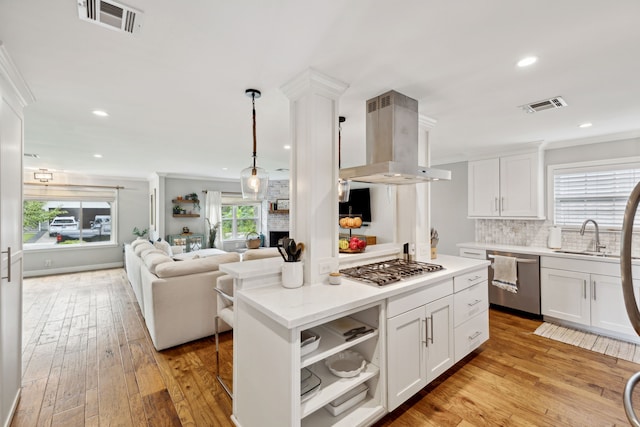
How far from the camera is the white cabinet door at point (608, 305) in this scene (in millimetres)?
3045

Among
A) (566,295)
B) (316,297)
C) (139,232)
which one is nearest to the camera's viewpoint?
(316,297)

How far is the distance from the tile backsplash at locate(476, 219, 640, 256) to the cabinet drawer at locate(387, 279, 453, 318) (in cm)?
274

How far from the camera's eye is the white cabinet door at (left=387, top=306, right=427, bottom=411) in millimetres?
1839

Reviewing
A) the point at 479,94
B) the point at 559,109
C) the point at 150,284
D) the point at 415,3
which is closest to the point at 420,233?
the point at 479,94

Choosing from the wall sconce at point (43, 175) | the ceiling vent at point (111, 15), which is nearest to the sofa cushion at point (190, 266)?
the ceiling vent at point (111, 15)

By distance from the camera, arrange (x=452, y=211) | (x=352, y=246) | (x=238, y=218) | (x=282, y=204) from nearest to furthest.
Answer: (x=352, y=246), (x=452, y=211), (x=282, y=204), (x=238, y=218)

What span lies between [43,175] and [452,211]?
8.25 metres

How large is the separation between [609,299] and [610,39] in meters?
2.90

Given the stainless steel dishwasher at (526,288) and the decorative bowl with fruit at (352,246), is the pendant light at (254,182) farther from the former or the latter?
the stainless steel dishwasher at (526,288)

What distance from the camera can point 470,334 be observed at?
8.45 feet

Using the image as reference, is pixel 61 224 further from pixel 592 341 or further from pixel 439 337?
pixel 592 341

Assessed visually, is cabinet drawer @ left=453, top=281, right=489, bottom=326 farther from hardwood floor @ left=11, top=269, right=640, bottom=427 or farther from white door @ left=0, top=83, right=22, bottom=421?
white door @ left=0, top=83, right=22, bottom=421

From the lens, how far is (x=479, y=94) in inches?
93.2

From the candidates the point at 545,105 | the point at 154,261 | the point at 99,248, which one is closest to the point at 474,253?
the point at 545,105
